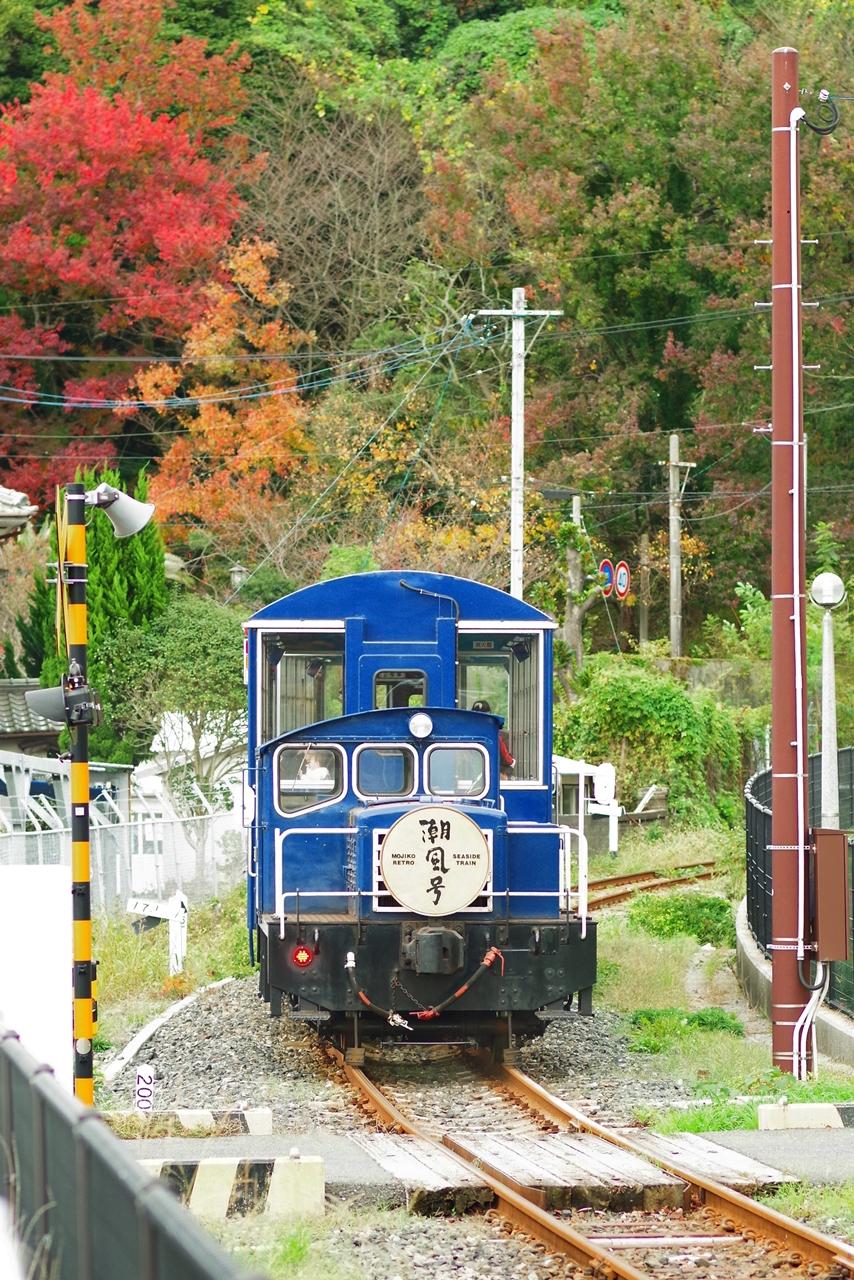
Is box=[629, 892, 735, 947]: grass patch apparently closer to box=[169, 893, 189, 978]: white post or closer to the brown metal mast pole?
box=[169, 893, 189, 978]: white post

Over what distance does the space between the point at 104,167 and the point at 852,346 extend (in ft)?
58.6

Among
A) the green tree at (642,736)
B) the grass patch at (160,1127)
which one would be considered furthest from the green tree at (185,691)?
the grass patch at (160,1127)

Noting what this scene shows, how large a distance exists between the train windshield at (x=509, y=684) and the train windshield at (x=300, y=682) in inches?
41.3

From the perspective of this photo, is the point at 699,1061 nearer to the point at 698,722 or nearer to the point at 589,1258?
the point at 589,1258

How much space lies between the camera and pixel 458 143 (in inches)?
1841

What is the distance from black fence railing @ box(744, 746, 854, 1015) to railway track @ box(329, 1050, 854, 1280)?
375 centimetres

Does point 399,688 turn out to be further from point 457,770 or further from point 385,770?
point 457,770

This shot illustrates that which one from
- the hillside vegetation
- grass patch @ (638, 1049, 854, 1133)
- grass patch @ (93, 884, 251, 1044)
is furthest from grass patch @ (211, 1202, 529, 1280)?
the hillside vegetation

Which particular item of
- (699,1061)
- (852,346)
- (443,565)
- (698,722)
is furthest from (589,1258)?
(852,346)

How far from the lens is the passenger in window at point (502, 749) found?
14.9 metres

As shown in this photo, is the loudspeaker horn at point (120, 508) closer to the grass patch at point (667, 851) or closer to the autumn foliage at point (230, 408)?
the grass patch at point (667, 851)

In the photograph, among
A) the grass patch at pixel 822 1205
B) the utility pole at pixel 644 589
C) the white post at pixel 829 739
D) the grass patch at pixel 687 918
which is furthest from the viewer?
the utility pole at pixel 644 589

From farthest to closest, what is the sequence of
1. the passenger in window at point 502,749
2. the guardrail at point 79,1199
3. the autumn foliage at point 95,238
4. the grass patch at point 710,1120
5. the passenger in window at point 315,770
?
the autumn foliage at point 95,238 < the passenger in window at point 502,749 < the passenger in window at point 315,770 < the grass patch at point 710,1120 < the guardrail at point 79,1199

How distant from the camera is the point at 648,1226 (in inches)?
369
